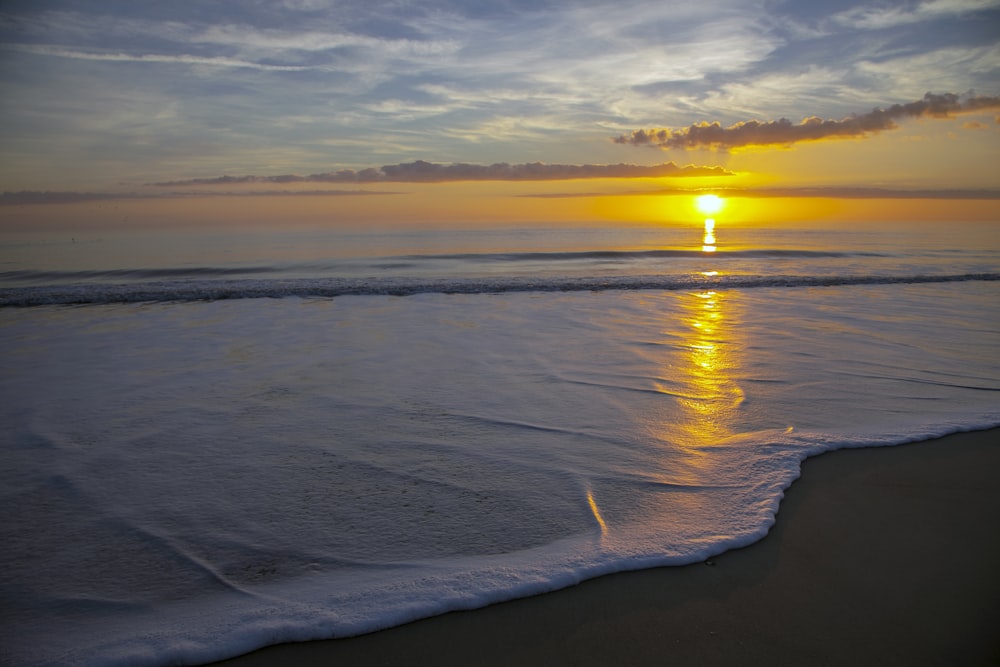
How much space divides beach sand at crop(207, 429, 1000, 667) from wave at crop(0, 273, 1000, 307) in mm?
10927

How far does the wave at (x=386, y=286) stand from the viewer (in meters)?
13.0

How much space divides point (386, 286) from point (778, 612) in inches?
486

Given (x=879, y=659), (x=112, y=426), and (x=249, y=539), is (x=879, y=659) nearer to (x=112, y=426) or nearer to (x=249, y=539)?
(x=249, y=539)

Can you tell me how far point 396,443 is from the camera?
174 inches

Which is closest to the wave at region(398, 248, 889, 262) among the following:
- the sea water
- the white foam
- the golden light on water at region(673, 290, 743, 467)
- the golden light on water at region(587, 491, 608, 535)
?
the sea water

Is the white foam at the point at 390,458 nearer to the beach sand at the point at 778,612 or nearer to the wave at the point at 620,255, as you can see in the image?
the beach sand at the point at 778,612

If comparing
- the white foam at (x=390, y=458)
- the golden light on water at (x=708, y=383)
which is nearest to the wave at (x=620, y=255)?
the golden light on water at (x=708, y=383)

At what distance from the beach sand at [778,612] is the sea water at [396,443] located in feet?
0.39

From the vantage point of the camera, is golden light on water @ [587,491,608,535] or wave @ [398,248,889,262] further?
wave @ [398,248,889,262]

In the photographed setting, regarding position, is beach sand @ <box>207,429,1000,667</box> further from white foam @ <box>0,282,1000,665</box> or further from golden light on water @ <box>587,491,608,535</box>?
golden light on water @ <box>587,491,608,535</box>

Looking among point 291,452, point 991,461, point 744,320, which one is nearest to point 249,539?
point 291,452

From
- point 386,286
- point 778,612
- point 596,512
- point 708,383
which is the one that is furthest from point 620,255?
point 778,612

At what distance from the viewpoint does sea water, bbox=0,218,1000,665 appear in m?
2.74

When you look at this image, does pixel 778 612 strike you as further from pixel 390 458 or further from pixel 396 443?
pixel 396 443
